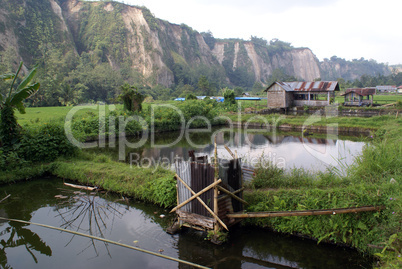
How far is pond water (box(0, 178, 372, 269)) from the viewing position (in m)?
5.70

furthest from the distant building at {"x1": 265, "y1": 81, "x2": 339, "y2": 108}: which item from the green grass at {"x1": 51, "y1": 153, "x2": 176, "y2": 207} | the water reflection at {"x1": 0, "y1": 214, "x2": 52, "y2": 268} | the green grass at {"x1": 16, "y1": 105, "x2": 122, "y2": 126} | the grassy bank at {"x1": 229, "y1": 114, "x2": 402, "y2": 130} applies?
the water reflection at {"x1": 0, "y1": 214, "x2": 52, "y2": 268}

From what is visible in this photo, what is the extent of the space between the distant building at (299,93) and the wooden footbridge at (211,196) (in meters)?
25.9

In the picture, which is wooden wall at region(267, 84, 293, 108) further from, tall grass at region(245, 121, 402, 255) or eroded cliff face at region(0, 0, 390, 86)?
eroded cliff face at region(0, 0, 390, 86)

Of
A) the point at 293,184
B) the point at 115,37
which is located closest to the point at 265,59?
the point at 115,37

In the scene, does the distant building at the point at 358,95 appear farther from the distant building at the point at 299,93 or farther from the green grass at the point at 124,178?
the green grass at the point at 124,178

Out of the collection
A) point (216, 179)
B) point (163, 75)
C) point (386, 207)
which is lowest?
point (386, 207)

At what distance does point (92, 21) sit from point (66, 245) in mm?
78431

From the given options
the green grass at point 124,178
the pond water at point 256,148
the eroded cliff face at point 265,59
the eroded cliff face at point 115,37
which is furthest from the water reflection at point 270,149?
the eroded cliff face at point 265,59

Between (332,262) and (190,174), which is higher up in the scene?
(190,174)

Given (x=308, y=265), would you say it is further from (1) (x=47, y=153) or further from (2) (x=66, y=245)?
(1) (x=47, y=153)

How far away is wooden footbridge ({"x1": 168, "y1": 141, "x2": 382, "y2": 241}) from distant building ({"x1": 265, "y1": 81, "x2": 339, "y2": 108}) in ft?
85.1

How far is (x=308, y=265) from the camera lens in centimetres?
552

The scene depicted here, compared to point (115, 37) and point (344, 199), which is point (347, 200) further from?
point (115, 37)

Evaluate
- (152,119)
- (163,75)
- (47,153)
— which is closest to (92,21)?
(163,75)
